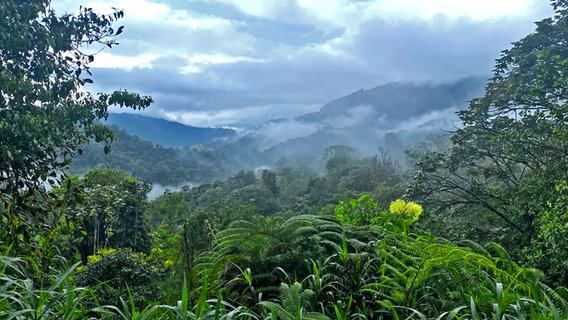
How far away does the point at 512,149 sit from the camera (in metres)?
8.18

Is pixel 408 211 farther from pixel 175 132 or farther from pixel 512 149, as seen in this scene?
pixel 175 132

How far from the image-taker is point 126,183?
723 inches

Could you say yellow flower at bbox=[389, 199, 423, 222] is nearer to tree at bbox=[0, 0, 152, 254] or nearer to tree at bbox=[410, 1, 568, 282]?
tree at bbox=[0, 0, 152, 254]

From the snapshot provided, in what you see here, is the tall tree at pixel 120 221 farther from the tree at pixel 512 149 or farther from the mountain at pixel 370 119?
the mountain at pixel 370 119

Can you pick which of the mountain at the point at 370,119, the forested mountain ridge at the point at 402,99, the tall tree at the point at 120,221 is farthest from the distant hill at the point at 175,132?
the tall tree at the point at 120,221

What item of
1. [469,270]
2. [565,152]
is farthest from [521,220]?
[469,270]

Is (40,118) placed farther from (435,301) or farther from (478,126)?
(478,126)

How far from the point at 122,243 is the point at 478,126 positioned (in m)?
13.8

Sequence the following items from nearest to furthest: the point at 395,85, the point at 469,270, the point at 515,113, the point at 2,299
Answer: the point at 2,299
the point at 469,270
the point at 515,113
the point at 395,85

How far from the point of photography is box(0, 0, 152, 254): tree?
3119mm

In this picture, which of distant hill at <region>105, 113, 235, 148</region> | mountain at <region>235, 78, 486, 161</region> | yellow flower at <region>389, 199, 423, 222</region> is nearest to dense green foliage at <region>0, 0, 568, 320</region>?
yellow flower at <region>389, 199, 423, 222</region>

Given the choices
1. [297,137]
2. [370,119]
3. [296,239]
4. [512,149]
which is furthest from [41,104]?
[370,119]

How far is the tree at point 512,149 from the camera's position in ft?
24.9

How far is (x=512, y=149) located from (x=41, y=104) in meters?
7.43
